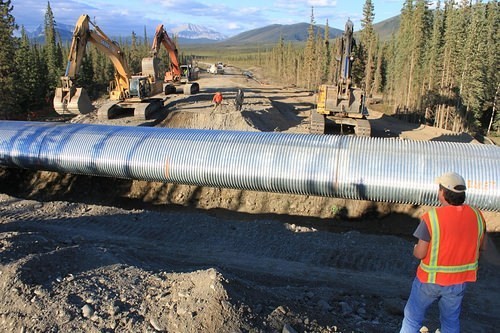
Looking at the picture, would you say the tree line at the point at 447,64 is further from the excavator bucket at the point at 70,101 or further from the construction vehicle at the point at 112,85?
the excavator bucket at the point at 70,101

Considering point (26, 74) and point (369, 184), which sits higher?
point (26, 74)

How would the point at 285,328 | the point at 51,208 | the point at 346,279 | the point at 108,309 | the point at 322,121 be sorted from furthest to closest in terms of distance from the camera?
1. the point at 322,121
2. the point at 51,208
3. the point at 346,279
4. the point at 108,309
5. the point at 285,328

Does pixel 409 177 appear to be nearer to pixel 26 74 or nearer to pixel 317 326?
pixel 317 326

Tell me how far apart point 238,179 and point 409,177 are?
4727 mm

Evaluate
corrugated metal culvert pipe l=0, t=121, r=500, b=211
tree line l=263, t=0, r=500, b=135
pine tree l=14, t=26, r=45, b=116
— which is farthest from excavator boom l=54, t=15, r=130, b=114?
pine tree l=14, t=26, r=45, b=116

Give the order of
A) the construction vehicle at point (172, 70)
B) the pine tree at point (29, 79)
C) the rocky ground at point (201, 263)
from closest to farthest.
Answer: the rocky ground at point (201, 263)
the construction vehicle at point (172, 70)
the pine tree at point (29, 79)

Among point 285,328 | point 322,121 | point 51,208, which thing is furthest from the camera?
point 322,121

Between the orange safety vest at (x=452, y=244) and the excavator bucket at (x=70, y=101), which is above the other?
the excavator bucket at (x=70, y=101)

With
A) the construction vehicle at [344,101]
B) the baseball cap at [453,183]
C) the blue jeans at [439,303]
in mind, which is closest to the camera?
the baseball cap at [453,183]

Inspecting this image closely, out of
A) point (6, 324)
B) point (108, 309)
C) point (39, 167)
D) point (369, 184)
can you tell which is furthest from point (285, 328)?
point (39, 167)

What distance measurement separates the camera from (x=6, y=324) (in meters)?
4.93

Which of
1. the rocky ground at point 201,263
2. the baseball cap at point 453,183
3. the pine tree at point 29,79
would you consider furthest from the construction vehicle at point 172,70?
the baseball cap at point 453,183

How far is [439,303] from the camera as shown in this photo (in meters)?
4.39

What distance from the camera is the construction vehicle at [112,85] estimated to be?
18.3m
